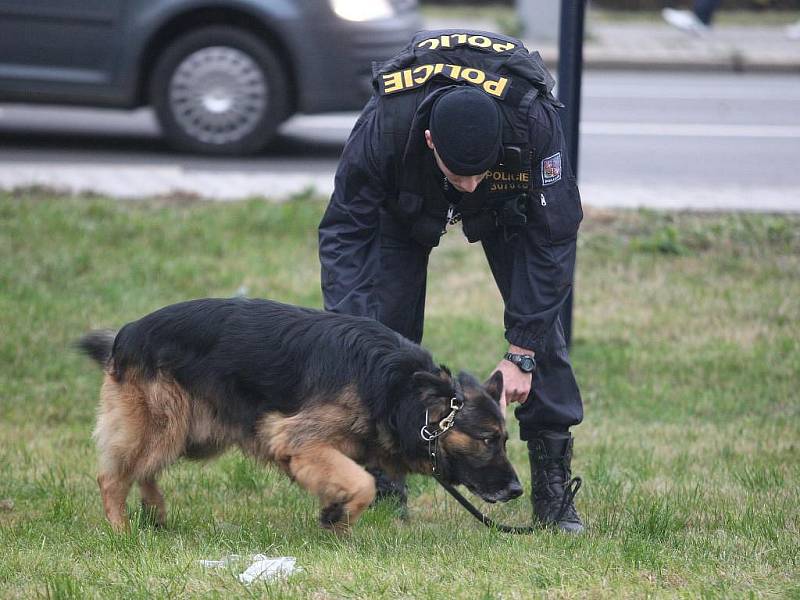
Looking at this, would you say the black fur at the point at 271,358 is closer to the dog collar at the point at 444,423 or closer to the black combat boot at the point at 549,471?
the dog collar at the point at 444,423

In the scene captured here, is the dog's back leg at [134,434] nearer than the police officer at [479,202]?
No

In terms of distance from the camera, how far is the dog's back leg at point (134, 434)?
4.31 meters

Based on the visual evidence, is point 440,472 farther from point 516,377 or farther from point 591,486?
point 591,486

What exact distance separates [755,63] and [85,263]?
11212mm

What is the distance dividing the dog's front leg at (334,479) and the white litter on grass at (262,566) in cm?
32

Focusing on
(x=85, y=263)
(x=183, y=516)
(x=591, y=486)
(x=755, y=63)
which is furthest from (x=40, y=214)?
(x=755, y=63)

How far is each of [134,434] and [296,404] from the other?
668mm

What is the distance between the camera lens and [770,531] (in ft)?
13.9

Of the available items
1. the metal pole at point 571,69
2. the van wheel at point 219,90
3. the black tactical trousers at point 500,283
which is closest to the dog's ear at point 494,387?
the black tactical trousers at point 500,283

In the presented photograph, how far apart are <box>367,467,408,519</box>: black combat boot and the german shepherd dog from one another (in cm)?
44

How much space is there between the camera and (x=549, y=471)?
470cm

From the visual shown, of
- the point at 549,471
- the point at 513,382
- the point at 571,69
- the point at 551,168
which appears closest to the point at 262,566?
the point at 513,382

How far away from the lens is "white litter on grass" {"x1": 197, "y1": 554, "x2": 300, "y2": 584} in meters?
3.55

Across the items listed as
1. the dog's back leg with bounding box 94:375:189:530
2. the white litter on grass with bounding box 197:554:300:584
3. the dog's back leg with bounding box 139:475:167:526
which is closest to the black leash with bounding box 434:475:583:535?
the white litter on grass with bounding box 197:554:300:584
